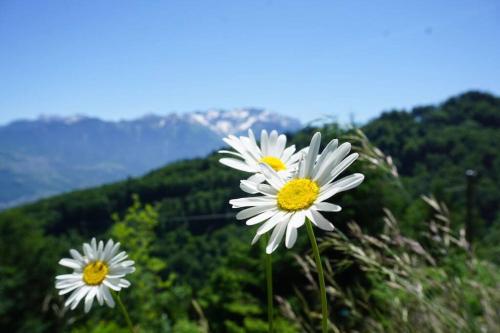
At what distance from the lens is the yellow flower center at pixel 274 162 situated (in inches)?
46.6

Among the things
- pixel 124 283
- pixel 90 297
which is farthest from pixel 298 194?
pixel 90 297

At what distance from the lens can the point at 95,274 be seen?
127 cm

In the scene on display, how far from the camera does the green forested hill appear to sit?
23.1 ft

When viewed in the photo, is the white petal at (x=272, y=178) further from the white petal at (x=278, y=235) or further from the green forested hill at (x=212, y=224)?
the green forested hill at (x=212, y=224)

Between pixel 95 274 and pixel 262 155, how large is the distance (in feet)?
1.93

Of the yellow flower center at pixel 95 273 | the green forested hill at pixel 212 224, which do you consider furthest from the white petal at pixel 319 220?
the green forested hill at pixel 212 224

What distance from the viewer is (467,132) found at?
218 feet

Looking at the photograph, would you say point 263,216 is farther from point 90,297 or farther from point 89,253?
point 89,253

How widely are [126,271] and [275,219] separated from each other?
56cm

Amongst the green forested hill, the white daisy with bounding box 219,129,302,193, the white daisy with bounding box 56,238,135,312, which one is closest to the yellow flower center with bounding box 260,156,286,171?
the white daisy with bounding box 219,129,302,193

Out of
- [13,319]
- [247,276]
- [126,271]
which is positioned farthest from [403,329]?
[13,319]

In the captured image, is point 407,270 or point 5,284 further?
point 5,284

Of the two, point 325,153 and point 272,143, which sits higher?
point 272,143

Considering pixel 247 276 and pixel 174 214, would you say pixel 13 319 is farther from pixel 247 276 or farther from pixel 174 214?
pixel 174 214
